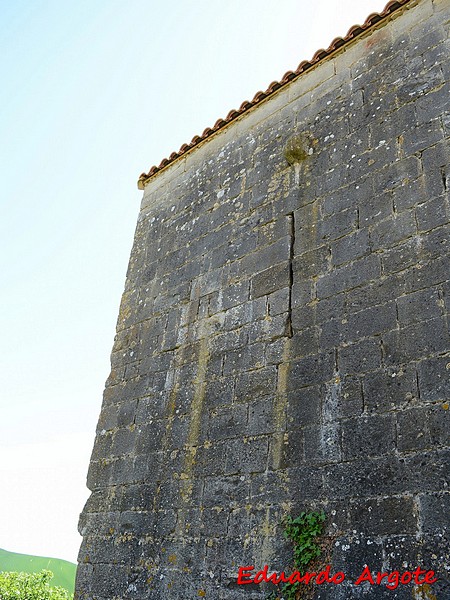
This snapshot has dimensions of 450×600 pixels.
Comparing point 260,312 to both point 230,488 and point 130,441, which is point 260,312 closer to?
point 230,488

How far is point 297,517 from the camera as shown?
283cm

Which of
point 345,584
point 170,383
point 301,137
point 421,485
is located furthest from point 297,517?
point 301,137

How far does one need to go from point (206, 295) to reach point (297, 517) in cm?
207

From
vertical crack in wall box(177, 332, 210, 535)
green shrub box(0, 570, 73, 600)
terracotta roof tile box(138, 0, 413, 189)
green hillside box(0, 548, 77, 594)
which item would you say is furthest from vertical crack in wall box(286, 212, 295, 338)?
green hillside box(0, 548, 77, 594)

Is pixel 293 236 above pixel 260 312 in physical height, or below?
above

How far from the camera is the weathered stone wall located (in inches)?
104

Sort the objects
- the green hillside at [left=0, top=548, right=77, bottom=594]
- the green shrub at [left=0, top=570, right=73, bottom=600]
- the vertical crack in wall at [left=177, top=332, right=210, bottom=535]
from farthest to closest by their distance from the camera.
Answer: the green hillside at [left=0, top=548, right=77, bottom=594] < the green shrub at [left=0, top=570, right=73, bottom=600] < the vertical crack in wall at [left=177, top=332, right=210, bottom=535]

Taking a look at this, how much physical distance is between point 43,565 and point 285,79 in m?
21.6

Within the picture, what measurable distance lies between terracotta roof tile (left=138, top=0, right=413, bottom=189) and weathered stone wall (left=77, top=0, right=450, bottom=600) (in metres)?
0.08

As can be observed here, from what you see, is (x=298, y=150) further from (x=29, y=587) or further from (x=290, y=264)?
(x=29, y=587)

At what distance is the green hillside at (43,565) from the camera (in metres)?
18.4

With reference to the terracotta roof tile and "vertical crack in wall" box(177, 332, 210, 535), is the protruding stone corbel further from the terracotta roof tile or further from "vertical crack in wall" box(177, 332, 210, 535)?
"vertical crack in wall" box(177, 332, 210, 535)

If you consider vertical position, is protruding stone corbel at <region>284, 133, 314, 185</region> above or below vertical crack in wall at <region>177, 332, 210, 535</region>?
above

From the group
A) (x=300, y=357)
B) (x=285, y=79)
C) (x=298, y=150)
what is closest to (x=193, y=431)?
(x=300, y=357)
